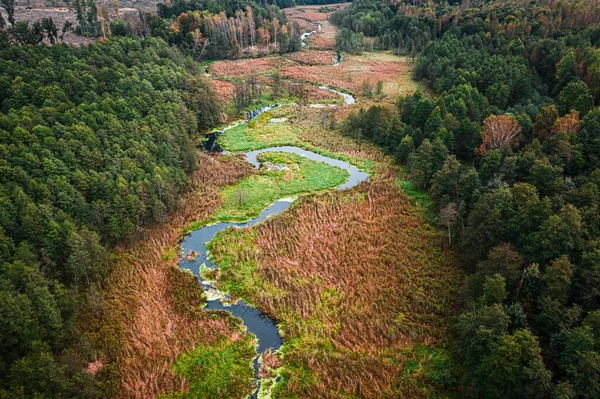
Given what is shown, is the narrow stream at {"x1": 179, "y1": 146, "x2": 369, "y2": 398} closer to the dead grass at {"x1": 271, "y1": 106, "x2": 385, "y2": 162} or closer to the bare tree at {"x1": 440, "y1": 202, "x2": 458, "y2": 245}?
the dead grass at {"x1": 271, "y1": 106, "x2": 385, "y2": 162}

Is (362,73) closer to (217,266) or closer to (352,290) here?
(217,266)

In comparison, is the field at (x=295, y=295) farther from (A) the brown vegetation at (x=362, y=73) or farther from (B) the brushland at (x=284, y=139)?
(A) the brown vegetation at (x=362, y=73)

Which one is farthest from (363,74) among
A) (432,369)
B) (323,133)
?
(432,369)

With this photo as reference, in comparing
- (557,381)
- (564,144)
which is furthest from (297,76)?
(557,381)

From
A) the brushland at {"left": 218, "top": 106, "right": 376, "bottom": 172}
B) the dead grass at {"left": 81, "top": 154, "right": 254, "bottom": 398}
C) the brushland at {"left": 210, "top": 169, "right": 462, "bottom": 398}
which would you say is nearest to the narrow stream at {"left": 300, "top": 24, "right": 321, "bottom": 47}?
the brushland at {"left": 218, "top": 106, "right": 376, "bottom": 172}

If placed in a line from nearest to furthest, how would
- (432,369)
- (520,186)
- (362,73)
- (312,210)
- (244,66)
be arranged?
(432,369), (520,186), (312,210), (362,73), (244,66)

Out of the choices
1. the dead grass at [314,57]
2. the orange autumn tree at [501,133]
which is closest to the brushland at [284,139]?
the orange autumn tree at [501,133]
